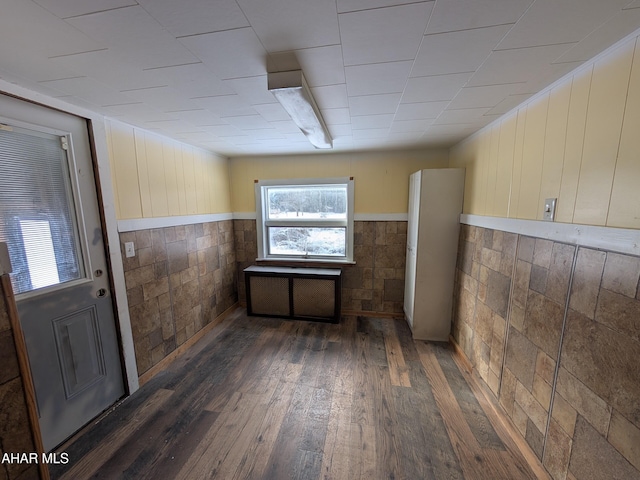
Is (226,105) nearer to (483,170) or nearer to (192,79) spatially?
(192,79)

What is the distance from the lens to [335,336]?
9.30 ft

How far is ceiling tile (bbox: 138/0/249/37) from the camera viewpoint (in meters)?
0.80

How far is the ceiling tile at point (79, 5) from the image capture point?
78 cm

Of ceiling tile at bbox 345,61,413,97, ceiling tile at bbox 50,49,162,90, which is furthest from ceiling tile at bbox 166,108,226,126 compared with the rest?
ceiling tile at bbox 345,61,413,97

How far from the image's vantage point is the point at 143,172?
2137 mm

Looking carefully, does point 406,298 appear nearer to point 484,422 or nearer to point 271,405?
point 484,422

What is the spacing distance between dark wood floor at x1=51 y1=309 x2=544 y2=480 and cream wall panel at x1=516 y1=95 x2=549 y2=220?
151 centimetres

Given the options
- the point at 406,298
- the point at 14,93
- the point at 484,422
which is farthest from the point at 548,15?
the point at 406,298

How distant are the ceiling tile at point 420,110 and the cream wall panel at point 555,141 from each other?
1.87ft

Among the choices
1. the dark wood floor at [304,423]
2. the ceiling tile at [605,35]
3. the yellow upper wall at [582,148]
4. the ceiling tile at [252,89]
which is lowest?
the dark wood floor at [304,423]

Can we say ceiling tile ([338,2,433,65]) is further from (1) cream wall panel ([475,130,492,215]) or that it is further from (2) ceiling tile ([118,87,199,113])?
(1) cream wall panel ([475,130,492,215])

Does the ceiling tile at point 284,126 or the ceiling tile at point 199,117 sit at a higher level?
the ceiling tile at point 284,126

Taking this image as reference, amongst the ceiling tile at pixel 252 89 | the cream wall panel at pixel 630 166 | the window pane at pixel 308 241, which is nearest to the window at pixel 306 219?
the window pane at pixel 308 241

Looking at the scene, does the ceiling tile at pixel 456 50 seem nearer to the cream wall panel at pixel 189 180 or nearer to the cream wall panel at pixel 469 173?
the cream wall panel at pixel 469 173
